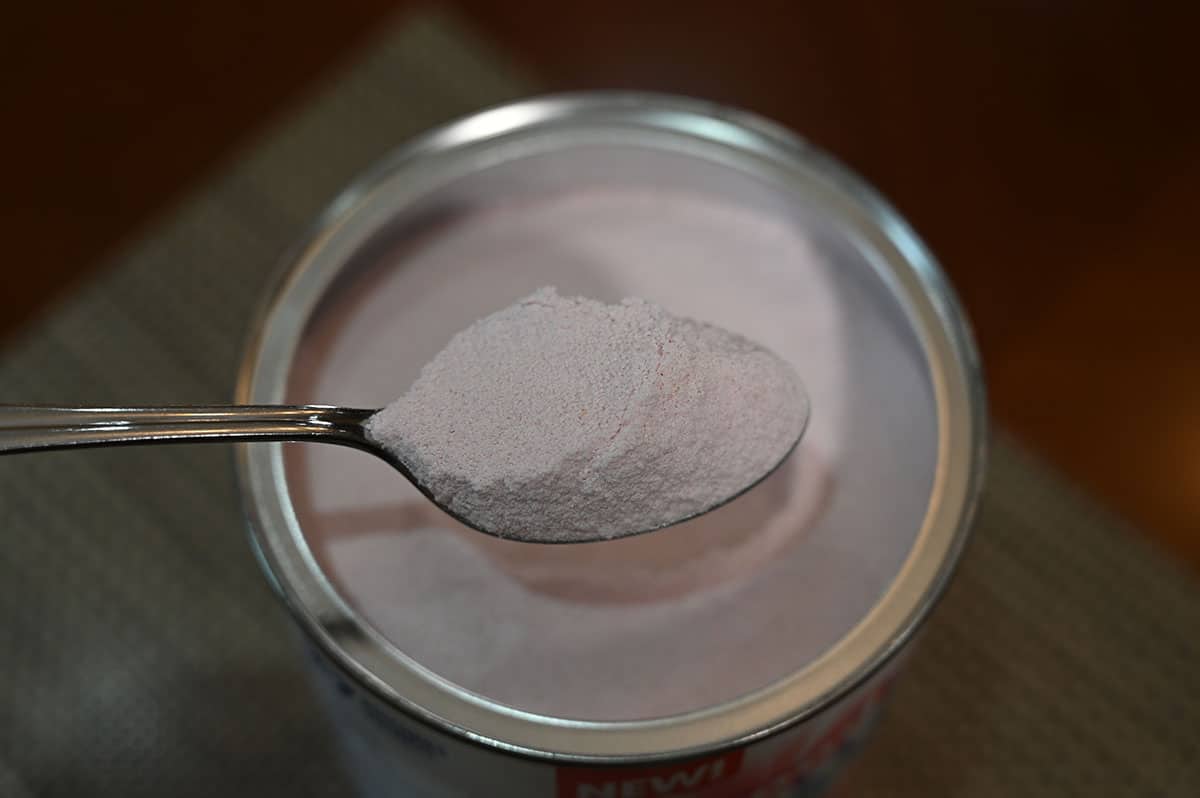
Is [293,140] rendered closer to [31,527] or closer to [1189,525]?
[31,527]

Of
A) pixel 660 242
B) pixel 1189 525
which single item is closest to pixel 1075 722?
pixel 1189 525

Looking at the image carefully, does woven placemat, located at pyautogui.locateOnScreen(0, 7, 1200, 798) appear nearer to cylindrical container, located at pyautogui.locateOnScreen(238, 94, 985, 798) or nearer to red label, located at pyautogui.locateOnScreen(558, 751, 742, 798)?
cylindrical container, located at pyautogui.locateOnScreen(238, 94, 985, 798)

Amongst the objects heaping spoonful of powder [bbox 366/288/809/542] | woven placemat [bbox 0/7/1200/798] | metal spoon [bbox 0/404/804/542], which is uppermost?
metal spoon [bbox 0/404/804/542]

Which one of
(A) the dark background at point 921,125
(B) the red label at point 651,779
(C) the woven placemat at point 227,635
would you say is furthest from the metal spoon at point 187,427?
(A) the dark background at point 921,125

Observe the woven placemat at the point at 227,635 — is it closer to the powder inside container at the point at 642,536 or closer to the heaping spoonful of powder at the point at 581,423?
the powder inside container at the point at 642,536

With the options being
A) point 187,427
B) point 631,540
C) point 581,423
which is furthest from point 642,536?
point 187,427

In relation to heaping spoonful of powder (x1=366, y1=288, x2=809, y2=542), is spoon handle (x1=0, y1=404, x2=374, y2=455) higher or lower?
higher

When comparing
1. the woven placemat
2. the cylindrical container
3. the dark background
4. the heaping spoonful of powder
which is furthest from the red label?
the dark background

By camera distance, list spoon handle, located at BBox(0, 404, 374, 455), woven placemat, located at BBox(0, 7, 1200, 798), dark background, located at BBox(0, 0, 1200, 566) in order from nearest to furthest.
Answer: spoon handle, located at BBox(0, 404, 374, 455) → woven placemat, located at BBox(0, 7, 1200, 798) → dark background, located at BBox(0, 0, 1200, 566)
